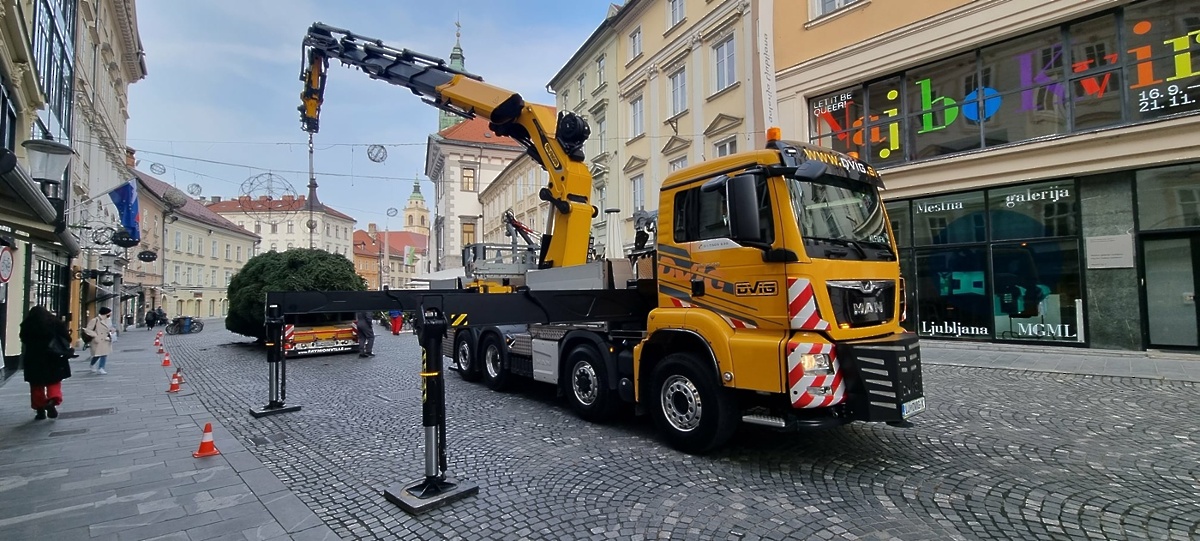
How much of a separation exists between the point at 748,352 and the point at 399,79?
9275 mm

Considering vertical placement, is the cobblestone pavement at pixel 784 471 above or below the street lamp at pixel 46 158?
below

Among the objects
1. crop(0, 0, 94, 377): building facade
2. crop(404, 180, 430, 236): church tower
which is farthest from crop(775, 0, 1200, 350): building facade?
crop(404, 180, 430, 236): church tower

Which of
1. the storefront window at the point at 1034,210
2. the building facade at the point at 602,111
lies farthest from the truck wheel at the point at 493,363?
the building facade at the point at 602,111

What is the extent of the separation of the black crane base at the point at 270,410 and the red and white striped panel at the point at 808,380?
22.1ft

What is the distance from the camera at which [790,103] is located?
52.0ft

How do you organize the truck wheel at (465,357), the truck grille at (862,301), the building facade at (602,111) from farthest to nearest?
1. the building facade at (602,111)
2. the truck wheel at (465,357)
3. the truck grille at (862,301)

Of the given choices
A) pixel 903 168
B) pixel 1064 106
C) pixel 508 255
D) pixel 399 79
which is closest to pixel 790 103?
pixel 903 168

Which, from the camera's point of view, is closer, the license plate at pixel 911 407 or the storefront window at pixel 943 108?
the license plate at pixel 911 407

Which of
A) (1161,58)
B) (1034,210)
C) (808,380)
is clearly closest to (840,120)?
(1034,210)

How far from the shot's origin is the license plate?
4547 millimetres

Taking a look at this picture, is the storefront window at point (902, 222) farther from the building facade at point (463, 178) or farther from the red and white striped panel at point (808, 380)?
the building facade at point (463, 178)

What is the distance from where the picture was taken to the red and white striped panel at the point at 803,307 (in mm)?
4695

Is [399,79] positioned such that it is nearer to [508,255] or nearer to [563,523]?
[508,255]

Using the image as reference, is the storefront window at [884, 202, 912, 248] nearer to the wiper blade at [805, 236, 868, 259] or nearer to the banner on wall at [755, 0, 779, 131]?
the banner on wall at [755, 0, 779, 131]
